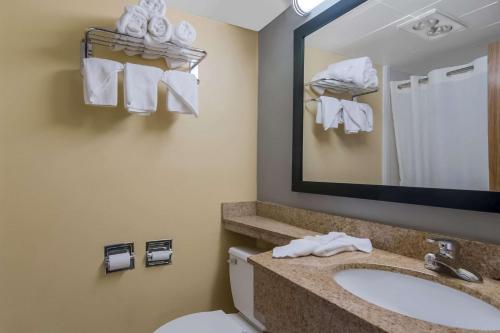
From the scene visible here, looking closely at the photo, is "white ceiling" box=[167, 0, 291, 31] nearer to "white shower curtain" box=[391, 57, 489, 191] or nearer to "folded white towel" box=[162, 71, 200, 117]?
"folded white towel" box=[162, 71, 200, 117]

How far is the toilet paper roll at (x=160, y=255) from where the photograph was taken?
1.62 m

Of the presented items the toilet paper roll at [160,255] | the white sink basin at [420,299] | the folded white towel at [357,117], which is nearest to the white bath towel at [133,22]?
the folded white towel at [357,117]

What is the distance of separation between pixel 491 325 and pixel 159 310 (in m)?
1.49

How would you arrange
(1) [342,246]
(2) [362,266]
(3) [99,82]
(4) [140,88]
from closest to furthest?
(2) [362,266]
(1) [342,246]
(3) [99,82]
(4) [140,88]

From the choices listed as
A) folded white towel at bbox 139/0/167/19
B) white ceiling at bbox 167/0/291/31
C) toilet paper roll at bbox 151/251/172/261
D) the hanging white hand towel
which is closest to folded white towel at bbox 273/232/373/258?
the hanging white hand towel

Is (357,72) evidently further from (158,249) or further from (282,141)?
(158,249)

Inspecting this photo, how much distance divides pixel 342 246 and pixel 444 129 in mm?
532

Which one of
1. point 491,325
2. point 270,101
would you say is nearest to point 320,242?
point 491,325

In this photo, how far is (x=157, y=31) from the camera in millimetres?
1402

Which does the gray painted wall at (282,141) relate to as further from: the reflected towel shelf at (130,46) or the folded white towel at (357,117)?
the reflected towel shelf at (130,46)

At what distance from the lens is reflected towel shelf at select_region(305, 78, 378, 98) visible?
4.38 feet

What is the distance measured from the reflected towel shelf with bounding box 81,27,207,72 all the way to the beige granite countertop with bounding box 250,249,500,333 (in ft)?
3.61

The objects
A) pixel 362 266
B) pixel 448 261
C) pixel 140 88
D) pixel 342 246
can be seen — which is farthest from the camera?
pixel 140 88

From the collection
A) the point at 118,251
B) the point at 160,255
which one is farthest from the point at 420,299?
the point at 118,251
